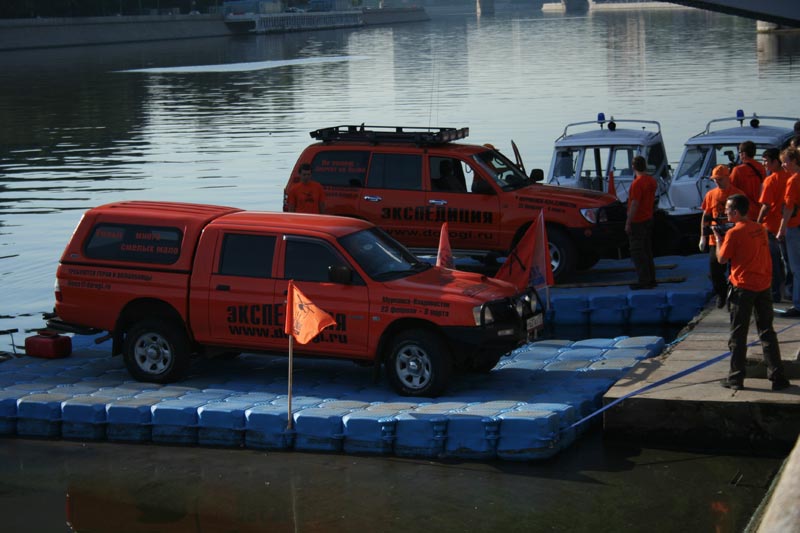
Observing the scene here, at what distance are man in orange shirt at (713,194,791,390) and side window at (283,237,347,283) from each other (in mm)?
3820

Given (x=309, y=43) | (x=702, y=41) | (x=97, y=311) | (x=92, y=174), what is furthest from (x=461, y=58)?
(x=97, y=311)

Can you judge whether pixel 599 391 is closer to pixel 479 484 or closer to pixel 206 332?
pixel 479 484

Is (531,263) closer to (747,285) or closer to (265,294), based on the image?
(265,294)

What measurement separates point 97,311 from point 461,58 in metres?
79.0

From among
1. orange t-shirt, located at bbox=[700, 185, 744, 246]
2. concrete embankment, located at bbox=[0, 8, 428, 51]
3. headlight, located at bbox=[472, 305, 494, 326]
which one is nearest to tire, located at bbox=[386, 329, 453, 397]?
headlight, located at bbox=[472, 305, 494, 326]

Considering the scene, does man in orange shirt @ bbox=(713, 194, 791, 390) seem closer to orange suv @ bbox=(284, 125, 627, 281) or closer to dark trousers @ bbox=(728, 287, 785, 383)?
dark trousers @ bbox=(728, 287, 785, 383)

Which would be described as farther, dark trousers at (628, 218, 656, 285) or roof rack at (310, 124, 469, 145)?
roof rack at (310, 124, 469, 145)

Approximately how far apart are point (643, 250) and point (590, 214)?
1172 millimetres

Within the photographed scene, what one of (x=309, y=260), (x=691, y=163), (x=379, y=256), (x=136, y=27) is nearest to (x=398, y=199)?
(x=379, y=256)

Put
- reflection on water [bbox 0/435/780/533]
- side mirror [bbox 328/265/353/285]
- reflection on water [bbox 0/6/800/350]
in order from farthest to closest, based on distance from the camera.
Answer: reflection on water [bbox 0/6/800/350] → side mirror [bbox 328/265/353/285] → reflection on water [bbox 0/435/780/533]

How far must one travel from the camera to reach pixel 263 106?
56.7 m

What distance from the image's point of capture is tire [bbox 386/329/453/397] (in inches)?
481

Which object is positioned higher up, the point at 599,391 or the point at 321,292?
the point at 321,292

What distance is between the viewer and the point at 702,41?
9838 centimetres
